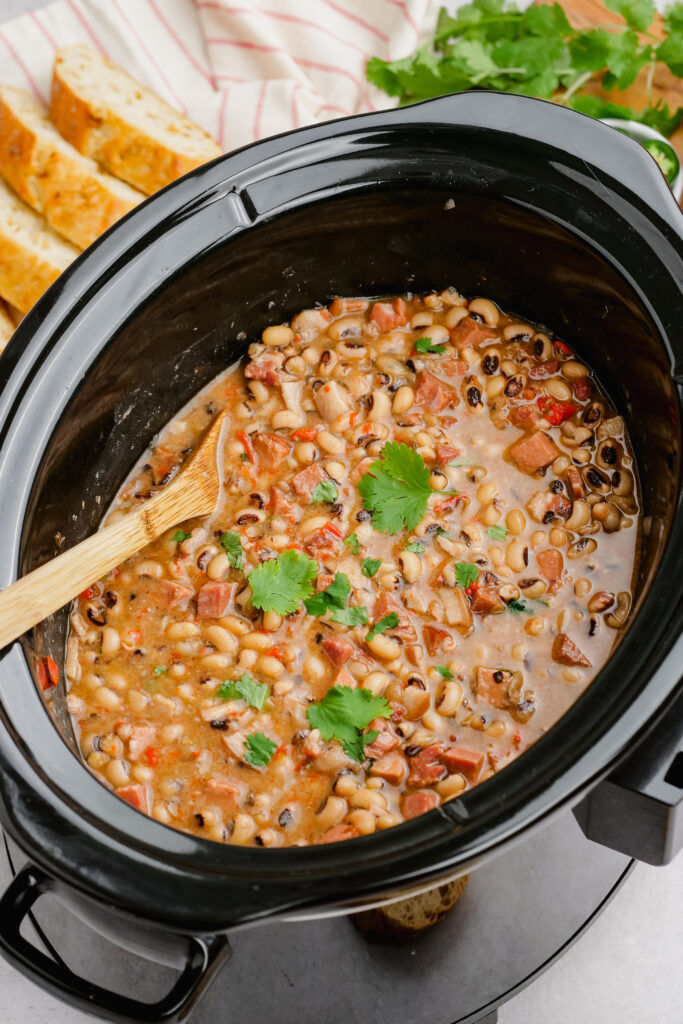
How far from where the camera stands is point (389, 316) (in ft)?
9.27

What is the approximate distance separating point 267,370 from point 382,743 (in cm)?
109

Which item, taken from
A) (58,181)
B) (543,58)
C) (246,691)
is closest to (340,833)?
(246,691)

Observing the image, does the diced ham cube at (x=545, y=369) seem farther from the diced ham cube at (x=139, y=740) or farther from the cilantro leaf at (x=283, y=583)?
the diced ham cube at (x=139, y=740)

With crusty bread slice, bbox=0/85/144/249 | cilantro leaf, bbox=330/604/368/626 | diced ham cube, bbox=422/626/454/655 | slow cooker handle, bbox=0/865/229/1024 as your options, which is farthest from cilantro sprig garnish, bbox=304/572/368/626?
crusty bread slice, bbox=0/85/144/249

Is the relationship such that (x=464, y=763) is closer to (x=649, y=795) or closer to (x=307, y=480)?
(x=649, y=795)

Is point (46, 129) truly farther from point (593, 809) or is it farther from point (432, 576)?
point (593, 809)

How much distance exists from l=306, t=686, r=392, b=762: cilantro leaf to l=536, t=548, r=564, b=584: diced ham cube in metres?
0.51

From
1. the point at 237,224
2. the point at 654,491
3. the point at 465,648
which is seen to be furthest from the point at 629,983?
the point at 237,224

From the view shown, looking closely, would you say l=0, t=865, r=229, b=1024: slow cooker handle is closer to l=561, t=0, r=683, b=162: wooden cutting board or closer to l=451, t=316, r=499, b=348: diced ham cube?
l=451, t=316, r=499, b=348: diced ham cube

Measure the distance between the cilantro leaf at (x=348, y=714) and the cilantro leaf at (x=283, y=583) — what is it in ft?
0.83

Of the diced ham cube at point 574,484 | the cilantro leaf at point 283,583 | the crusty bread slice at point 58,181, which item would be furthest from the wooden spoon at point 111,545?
the crusty bread slice at point 58,181

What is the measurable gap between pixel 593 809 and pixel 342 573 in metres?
0.85

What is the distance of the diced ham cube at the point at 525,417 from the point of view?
2.64 m

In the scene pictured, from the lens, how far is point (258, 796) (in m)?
2.22
